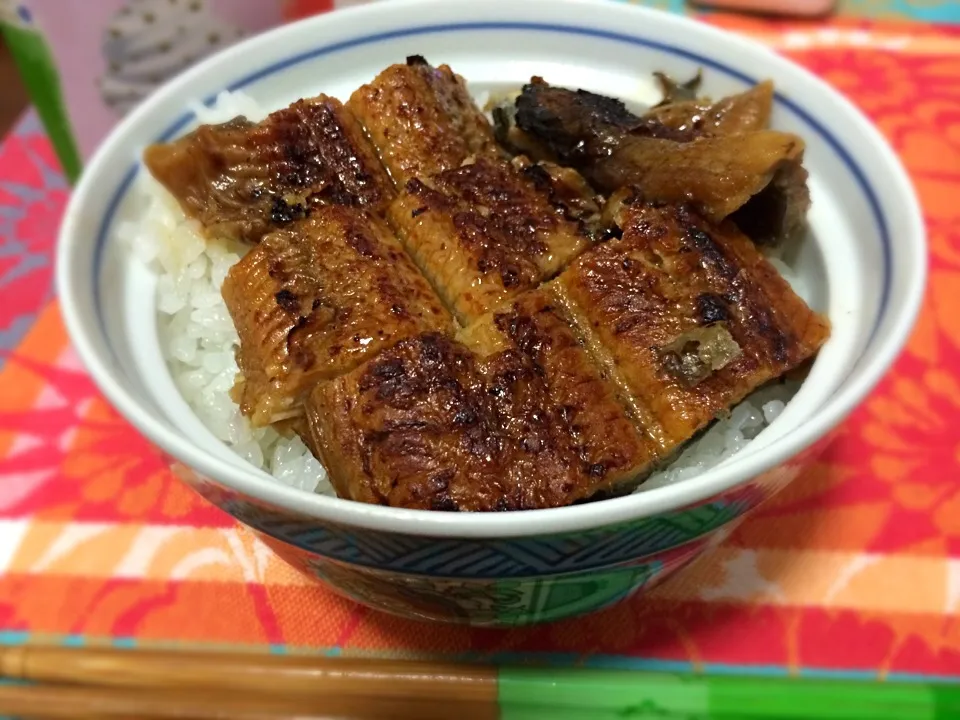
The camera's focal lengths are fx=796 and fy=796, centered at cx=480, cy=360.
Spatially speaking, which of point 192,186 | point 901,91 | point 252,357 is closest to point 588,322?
point 252,357

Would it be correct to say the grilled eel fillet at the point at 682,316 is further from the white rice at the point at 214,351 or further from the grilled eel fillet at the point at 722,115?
the grilled eel fillet at the point at 722,115

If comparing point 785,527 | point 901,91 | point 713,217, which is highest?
point 713,217

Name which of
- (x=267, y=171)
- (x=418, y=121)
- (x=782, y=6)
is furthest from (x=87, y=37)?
(x=782, y=6)

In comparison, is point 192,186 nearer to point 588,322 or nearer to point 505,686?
point 588,322

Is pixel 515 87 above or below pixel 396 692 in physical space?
above

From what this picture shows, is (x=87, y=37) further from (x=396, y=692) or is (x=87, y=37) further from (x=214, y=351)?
(x=396, y=692)

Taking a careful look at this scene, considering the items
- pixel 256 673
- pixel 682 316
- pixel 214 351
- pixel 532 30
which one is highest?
pixel 532 30

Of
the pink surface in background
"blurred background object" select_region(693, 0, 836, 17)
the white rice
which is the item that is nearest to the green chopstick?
the white rice
